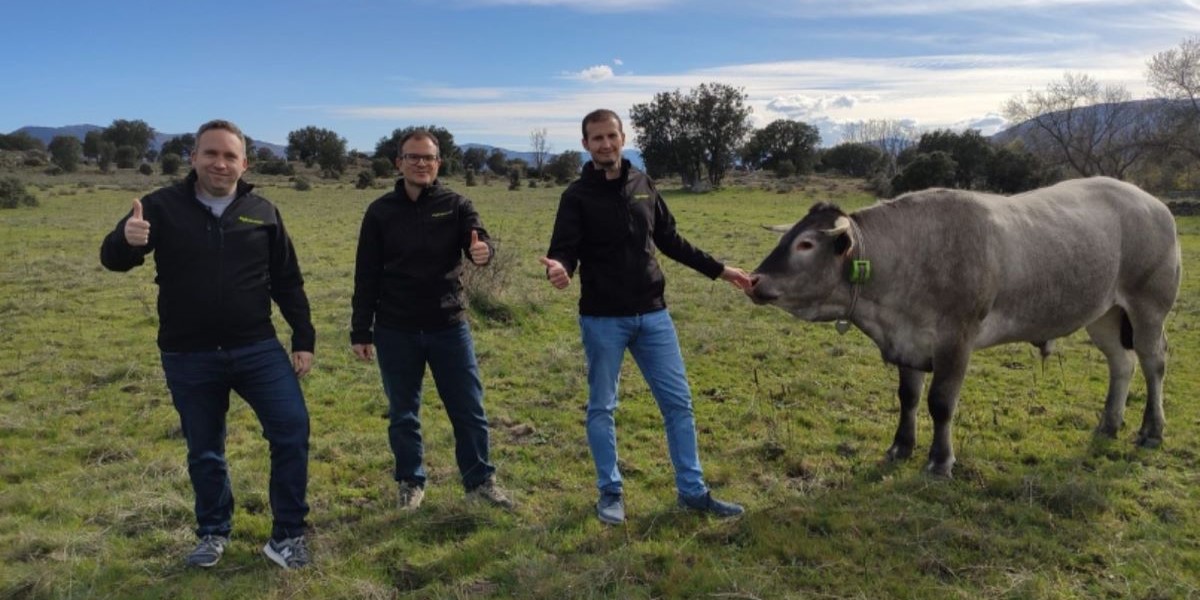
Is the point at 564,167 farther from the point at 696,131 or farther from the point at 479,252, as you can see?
the point at 479,252

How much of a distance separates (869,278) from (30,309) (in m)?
11.4

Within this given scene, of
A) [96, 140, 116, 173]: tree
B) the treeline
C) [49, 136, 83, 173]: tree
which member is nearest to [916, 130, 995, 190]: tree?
the treeline

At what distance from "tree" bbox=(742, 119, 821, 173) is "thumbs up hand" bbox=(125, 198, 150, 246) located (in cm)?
5795

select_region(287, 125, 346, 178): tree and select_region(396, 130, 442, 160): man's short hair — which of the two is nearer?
select_region(396, 130, 442, 160): man's short hair

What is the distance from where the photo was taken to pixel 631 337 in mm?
4500

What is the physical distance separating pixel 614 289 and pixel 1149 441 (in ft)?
14.8

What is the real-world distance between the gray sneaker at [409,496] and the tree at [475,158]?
7281 cm

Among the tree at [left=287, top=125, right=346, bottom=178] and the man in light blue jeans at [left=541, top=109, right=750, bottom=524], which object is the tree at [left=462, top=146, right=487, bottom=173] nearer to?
the tree at [left=287, top=125, right=346, bottom=178]

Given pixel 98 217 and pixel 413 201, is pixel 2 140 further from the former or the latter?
pixel 413 201

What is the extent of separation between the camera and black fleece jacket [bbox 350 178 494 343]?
4.46 meters

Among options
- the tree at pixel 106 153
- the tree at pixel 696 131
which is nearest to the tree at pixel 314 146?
the tree at pixel 106 153

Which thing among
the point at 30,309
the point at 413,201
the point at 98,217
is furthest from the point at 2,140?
the point at 413,201

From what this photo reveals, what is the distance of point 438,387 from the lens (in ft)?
15.6

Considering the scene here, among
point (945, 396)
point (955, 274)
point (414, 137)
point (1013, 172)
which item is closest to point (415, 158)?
point (414, 137)
